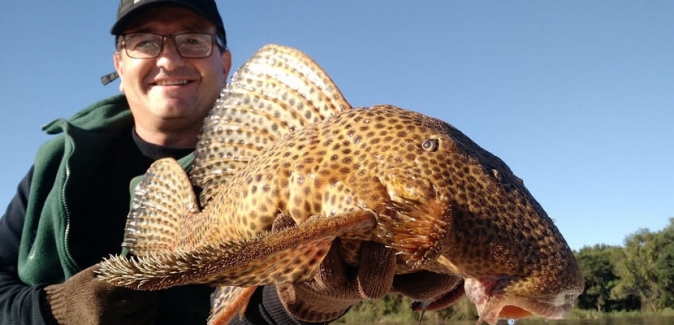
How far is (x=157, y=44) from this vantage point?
15.6 feet

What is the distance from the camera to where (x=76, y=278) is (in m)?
3.65

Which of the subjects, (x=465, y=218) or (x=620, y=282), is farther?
(x=620, y=282)

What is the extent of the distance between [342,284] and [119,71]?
11.9 ft

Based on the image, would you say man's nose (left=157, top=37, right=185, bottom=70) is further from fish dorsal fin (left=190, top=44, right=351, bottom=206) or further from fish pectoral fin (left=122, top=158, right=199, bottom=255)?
fish dorsal fin (left=190, top=44, right=351, bottom=206)

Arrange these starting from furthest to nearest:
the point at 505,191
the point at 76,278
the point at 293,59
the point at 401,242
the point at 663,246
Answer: the point at 663,246 → the point at 76,278 → the point at 293,59 → the point at 505,191 → the point at 401,242

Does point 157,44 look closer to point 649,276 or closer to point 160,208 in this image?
point 160,208

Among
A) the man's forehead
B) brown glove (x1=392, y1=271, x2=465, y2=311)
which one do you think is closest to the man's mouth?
the man's forehead

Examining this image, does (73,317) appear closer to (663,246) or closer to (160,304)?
(160,304)

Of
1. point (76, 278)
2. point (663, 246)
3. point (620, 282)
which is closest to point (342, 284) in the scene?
point (76, 278)

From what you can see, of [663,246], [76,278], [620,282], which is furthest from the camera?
[663,246]

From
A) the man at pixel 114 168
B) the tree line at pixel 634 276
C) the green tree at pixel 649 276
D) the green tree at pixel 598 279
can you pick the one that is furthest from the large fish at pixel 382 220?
the green tree at pixel 649 276

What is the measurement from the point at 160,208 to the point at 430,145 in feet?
5.75

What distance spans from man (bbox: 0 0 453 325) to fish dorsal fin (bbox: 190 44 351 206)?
987 millimetres

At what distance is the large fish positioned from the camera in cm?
193
